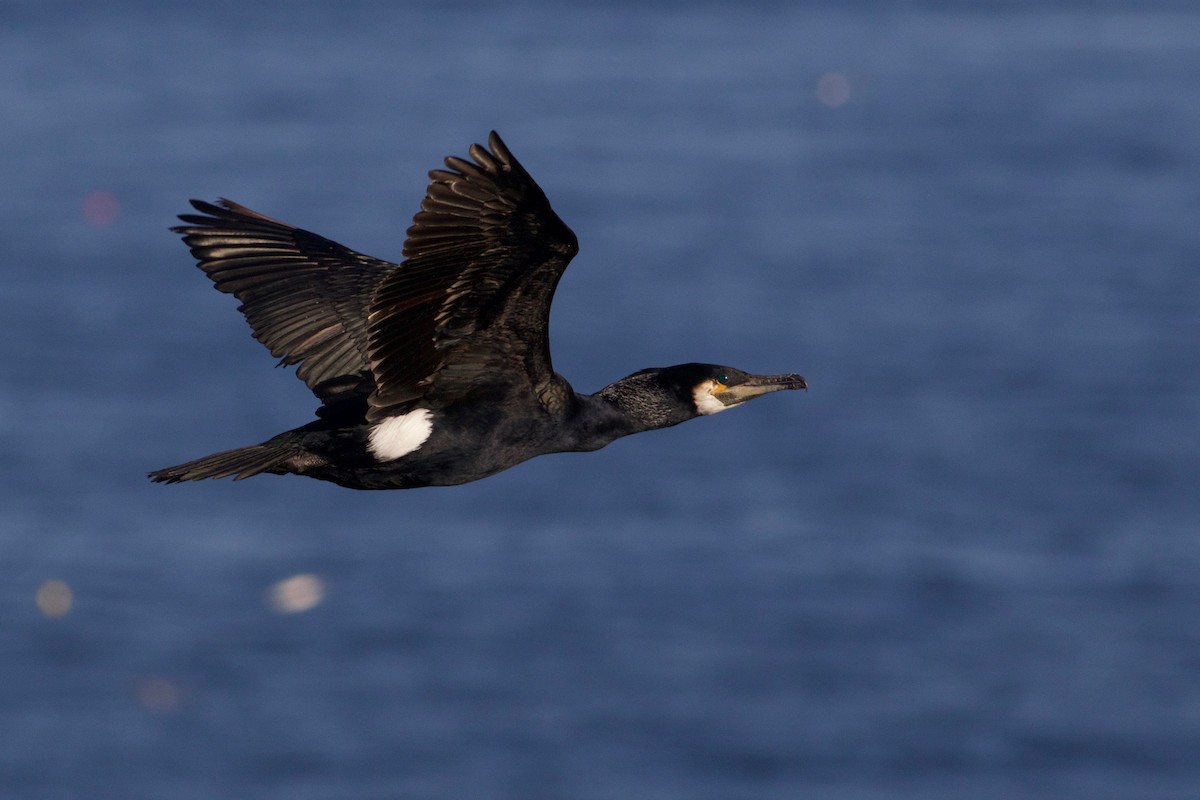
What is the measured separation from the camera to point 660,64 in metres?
75.9

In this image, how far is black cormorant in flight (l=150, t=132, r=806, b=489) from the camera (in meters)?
9.35

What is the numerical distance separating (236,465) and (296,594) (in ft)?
129

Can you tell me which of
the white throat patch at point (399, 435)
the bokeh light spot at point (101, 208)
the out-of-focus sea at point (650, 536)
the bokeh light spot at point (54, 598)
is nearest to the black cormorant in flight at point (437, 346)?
the white throat patch at point (399, 435)

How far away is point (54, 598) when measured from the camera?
4856cm

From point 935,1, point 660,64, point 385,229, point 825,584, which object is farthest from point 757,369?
point 935,1

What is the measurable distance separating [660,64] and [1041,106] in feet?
44.5

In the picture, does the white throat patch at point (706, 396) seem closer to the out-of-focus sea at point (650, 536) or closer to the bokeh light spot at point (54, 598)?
the out-of-focus sea at point (650, 536)

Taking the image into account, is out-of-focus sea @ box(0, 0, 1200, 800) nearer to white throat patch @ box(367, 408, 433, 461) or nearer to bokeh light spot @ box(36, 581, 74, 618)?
bokeh light spot @ box(36, 581, 74, 618)

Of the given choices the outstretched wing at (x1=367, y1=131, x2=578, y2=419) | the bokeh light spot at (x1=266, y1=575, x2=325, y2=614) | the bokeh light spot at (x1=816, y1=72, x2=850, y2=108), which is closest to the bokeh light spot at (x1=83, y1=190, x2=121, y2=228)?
the bokeh light spot at (x1=266, y1=575, x2=325, y2=614)

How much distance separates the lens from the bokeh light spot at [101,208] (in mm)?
59875

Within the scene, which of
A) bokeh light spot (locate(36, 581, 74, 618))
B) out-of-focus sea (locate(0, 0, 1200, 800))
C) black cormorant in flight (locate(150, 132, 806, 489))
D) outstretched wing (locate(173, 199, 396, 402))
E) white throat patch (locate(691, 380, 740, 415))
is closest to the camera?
black cormorant in flight (locate(150, 132, 806, 489))

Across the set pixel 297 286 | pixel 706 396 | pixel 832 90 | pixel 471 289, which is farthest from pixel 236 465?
pixel 832 90

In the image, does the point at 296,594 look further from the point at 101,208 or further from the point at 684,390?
the point at 684,390

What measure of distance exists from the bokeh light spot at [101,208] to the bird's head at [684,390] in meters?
50.0
